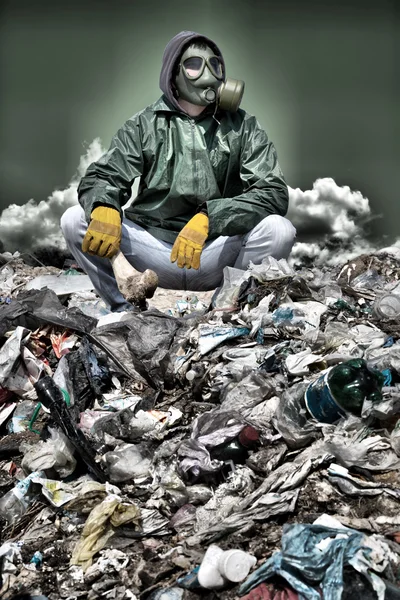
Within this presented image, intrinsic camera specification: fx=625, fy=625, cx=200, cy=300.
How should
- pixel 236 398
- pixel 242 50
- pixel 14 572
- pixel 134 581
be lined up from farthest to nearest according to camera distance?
1. pixel 242 50
2. pixel 236 398
3. pixel 14 572
4. pixel 134 581

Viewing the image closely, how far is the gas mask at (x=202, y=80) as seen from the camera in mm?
3822

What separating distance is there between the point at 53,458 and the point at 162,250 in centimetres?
191

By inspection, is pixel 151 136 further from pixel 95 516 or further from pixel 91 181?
pixel 95 516

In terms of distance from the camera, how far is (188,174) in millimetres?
3822

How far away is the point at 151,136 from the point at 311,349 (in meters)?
1.87

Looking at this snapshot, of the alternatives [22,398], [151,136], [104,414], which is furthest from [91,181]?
[104,414]

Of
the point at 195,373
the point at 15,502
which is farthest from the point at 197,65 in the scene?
the point at 15,502

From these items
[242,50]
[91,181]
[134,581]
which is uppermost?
[242,50]

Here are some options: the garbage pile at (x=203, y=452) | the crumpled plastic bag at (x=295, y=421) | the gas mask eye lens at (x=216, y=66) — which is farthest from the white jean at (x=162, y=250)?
the crumpled plastic bag at (x=295, y=421)

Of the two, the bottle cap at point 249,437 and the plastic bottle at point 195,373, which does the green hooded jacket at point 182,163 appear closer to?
the plastic bottle at point 195,373

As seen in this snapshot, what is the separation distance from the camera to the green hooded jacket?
3.80 metres

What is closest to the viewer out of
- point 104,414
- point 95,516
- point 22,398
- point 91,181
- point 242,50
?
point 95,516

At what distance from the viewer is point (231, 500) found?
75.6 inches

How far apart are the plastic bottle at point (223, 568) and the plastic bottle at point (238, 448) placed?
1.80 ft
